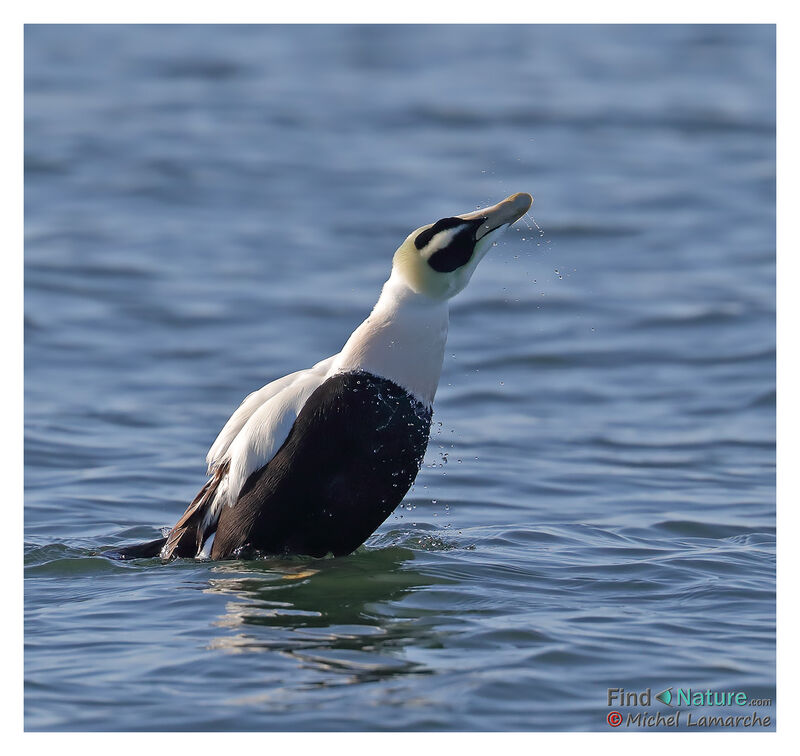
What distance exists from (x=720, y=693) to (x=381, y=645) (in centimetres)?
Result: 134

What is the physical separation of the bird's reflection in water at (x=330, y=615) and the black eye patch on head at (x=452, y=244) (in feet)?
4.90

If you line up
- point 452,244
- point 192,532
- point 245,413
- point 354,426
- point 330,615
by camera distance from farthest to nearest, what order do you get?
point 192,532
point 245,413
point 452,244
point 354,426
point 330,615

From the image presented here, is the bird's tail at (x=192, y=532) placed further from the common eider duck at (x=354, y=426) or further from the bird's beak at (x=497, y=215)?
the bird's beak at (x=497, y=215)

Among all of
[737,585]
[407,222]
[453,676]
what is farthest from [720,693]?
[407,222]

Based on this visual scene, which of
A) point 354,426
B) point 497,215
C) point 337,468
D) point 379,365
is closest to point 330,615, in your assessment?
point 337,468

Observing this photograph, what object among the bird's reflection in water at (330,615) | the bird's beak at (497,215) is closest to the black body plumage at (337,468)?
the bird's reflection in water at (330,615)

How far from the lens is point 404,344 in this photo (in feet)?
21.5

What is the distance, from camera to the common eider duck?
6.50 m

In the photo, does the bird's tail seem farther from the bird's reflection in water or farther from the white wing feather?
the bird's reflection in water

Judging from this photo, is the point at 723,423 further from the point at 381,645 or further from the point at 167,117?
the point at 167,117

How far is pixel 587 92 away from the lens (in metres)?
22.2

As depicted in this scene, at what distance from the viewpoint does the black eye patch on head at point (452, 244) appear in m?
6.66

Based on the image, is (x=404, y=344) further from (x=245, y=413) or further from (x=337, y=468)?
(x=245, y=413)

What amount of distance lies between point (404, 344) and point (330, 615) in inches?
52.7
